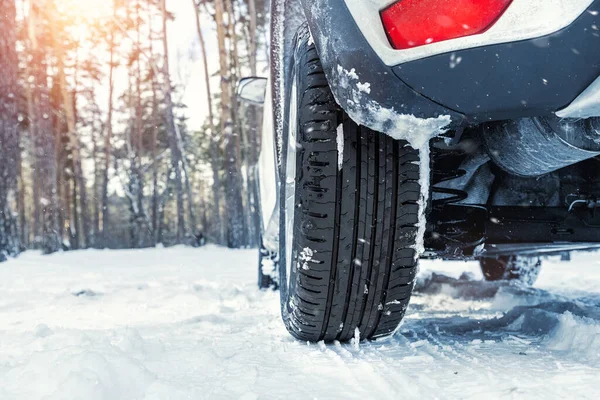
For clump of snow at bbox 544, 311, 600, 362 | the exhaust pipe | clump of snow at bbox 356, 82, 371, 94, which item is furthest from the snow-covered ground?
clump of snow at bbox 356, 82, 371, 94

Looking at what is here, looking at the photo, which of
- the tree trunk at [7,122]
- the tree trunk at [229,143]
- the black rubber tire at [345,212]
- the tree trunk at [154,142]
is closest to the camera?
the black rubber tire at [345,212]

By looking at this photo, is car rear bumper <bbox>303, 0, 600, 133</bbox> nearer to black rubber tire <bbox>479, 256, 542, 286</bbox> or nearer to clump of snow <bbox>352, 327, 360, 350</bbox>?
clump of snow <bbox>352, 327, 360, 350</bbox>

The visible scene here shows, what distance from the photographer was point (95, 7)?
2005 centimetres

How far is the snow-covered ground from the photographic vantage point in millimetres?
1209

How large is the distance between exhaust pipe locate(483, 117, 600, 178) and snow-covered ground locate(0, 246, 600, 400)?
1.95 ft

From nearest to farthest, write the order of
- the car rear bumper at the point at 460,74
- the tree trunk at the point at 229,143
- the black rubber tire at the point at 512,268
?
Answer: the car rear bumper at the point at 460,74, the black rubber tire at the point at 512,268, the tree trunk at the point at 229,143

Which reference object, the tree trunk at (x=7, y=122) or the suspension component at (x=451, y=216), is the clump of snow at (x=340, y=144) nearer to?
the suspension component at (x=451, y=216)

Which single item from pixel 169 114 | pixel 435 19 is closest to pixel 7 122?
pixel 169 114

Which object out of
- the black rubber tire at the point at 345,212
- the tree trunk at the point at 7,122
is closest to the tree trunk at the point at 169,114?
the tree trunk at the point at 7,122

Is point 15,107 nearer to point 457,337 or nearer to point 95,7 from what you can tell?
point 457,337

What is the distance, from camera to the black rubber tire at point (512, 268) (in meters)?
4.09

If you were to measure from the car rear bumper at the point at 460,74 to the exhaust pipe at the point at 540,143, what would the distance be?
207 millimetres

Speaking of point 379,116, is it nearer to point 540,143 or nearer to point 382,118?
point 382,118

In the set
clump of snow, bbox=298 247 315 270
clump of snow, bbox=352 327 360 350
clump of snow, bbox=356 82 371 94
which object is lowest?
clump of snow, bbox=352 327 360 350
